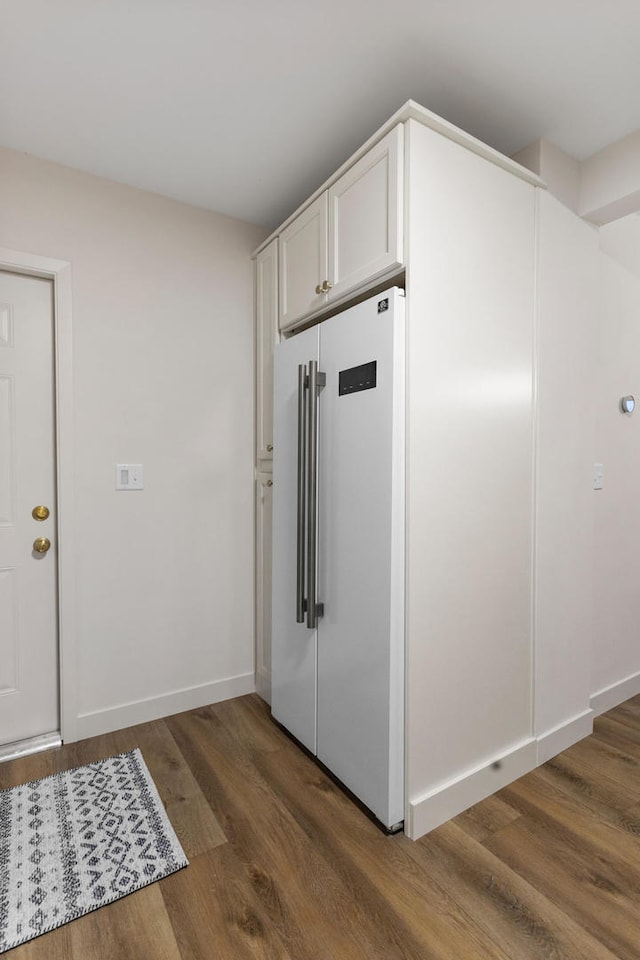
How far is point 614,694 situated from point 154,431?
→ 271cm

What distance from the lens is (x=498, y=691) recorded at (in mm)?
1899

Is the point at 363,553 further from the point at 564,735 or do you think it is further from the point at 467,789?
the point at 564,735

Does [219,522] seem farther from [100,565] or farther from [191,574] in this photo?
[100,565]

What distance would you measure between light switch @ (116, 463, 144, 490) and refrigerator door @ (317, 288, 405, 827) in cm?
94

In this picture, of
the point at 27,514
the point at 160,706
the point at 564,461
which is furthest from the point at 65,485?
the point at 564,461

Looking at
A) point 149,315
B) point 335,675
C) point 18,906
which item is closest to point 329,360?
point 149,315

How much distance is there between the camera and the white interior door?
213 centimetres

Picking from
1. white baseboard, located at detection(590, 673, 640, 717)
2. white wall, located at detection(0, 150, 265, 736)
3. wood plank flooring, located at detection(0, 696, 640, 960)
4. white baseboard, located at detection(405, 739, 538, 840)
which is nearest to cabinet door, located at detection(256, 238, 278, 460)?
white wall, located at detection(0, 150, 265, 736)

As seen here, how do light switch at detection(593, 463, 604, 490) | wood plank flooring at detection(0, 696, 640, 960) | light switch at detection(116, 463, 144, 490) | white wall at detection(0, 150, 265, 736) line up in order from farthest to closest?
light switch at detection(593, 463, 604, 490), light switch at detection(116, 463, 144, 490), white wall at detection(0, 150, 265, 736), wood plank flooring at detection(0, 696, 640, 960)

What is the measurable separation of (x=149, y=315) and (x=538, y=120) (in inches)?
72.2

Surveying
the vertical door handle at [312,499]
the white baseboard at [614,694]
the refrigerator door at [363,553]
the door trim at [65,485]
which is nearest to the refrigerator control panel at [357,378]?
the refrigerator door at [363,553]

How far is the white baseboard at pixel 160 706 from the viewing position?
2.27 meters

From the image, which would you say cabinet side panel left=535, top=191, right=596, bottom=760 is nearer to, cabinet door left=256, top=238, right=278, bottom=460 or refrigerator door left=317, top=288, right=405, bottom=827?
refrigerator door left=317, top=288, right=405, bottom=827

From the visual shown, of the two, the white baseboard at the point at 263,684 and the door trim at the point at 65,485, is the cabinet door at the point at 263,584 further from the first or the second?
the door trim at the point at 65,485
